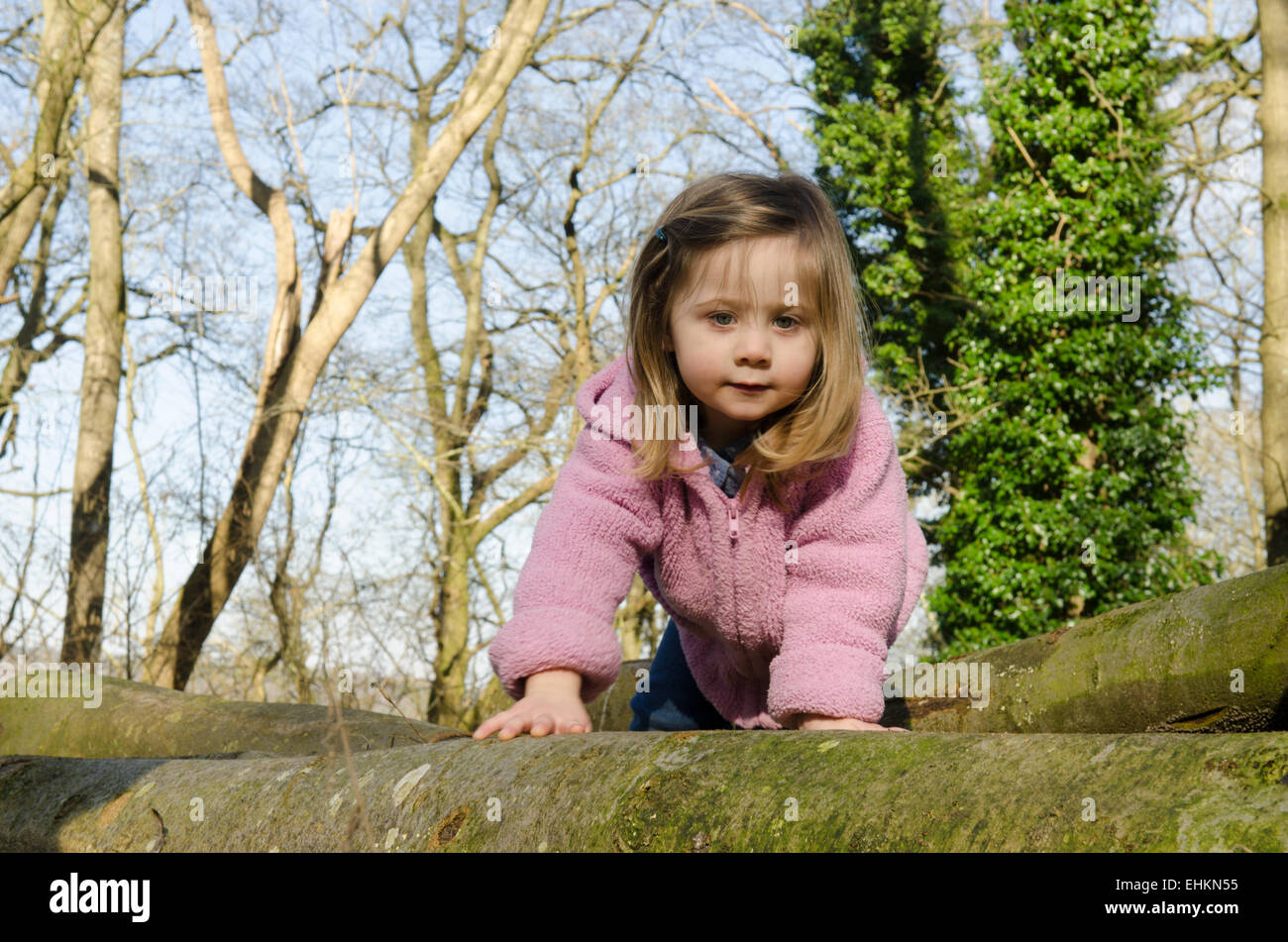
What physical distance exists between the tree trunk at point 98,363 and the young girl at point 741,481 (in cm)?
660

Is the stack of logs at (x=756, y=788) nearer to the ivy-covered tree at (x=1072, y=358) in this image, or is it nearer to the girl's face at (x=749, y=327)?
the girl's face at (x=749, y=327)

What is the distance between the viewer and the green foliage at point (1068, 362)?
10.8 metres

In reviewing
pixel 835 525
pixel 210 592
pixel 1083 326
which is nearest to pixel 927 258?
pixel 1083 326

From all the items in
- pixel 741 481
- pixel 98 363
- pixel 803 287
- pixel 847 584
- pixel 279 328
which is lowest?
pixel 847 584

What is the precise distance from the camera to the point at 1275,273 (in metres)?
9.87

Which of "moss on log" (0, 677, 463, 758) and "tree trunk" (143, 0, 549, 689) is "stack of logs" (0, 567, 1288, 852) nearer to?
Result: "moss on log" (0, 677, 463, 758)

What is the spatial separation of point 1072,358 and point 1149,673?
8.56 m

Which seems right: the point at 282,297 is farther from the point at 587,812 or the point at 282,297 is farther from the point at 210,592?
the point at 587,812

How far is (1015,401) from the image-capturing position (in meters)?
11.6

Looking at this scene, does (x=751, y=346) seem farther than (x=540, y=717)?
Yes

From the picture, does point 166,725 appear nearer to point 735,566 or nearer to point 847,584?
point 735,566

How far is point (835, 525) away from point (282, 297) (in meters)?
8.15

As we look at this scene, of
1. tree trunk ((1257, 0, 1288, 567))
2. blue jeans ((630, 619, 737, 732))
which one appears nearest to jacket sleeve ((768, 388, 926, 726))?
blue jeans ((630, 619, 737, 732))

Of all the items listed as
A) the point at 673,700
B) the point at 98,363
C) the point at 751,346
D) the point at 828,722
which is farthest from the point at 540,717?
the point at 98,363
